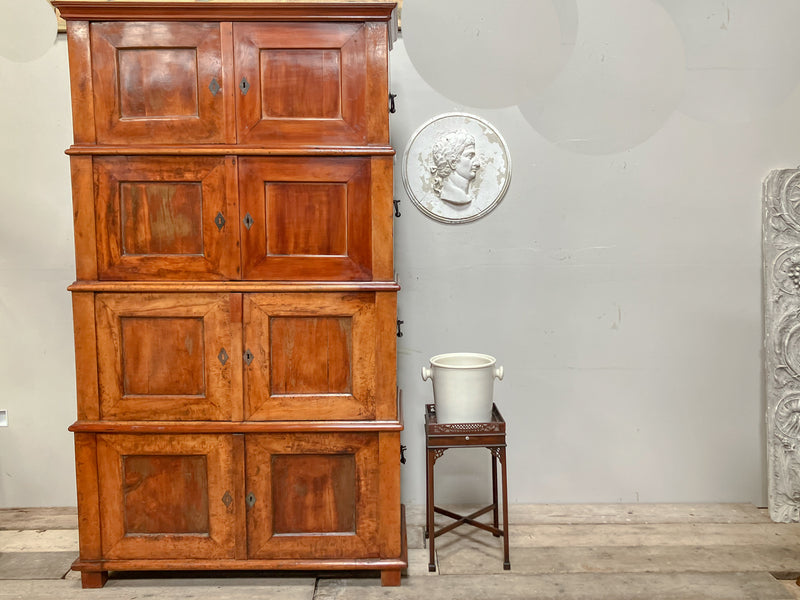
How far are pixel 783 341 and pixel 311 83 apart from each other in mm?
2329

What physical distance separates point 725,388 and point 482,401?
4.28 feet

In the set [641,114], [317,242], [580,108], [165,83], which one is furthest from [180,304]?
[641,114]

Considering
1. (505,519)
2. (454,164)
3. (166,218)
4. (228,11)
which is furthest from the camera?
(454,164)

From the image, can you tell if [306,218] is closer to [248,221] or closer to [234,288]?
[248,221]

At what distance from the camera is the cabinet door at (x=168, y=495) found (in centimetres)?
236

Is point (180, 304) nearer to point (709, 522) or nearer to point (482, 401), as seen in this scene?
point (482, 401)

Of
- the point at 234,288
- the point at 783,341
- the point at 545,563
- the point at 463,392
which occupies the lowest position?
the point at 545,563

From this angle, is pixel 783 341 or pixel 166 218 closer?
pixel 166 218

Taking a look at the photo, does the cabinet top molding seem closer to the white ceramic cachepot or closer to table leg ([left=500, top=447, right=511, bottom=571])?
the white ceramic cachepot

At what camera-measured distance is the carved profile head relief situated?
9.45ft

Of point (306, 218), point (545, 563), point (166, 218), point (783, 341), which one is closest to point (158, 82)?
point (166, 218)

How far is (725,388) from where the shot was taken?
Answer: 304cm

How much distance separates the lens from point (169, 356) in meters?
2.35

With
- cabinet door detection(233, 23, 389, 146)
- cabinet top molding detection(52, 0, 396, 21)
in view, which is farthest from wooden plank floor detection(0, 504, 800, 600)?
cabinet top molding detection(52, 0, 396, 21)
